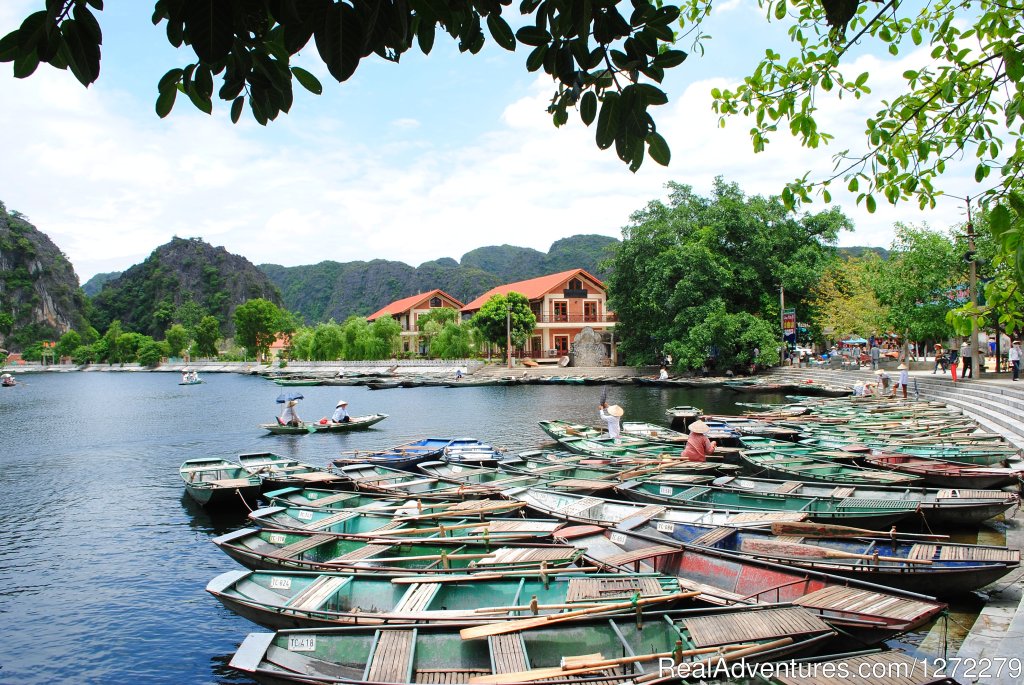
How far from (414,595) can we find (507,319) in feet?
174

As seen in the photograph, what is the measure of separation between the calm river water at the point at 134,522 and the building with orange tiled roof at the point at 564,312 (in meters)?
25.8

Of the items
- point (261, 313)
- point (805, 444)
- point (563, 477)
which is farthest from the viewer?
point (261, 313)

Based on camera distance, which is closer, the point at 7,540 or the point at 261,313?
the point at 7,540

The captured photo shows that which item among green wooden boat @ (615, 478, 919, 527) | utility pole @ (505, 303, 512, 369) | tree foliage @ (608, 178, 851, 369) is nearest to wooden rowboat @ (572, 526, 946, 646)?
green wooden boat @ (615, 478, 919, 527)

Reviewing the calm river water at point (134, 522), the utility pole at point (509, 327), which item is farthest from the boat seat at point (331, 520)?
the utility pole at point (509, 327)

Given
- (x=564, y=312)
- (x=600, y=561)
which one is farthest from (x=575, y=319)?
(x=600, y=561)

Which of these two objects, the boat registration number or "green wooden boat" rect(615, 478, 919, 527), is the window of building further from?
the boat registration number

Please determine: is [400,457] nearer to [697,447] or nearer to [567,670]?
[697,447]

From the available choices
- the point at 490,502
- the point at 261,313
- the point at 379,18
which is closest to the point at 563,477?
the point at 490,502

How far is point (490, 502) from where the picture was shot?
11.0m

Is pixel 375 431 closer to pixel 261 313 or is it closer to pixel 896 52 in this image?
pixel 896 52

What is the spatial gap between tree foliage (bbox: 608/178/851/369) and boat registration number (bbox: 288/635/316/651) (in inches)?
1603

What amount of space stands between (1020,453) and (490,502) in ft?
34.0

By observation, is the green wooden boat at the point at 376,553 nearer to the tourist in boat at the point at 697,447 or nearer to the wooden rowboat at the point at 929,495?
the wooden rowboat at the point at 929,495
